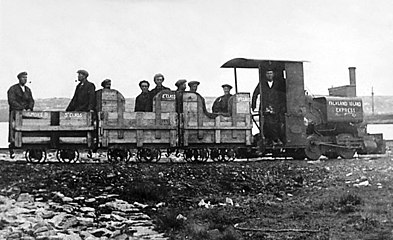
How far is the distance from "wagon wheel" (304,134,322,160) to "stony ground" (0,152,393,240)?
329 cm

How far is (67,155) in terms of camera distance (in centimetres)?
1103

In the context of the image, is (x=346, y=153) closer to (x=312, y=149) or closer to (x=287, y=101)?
(x=312, y=149)

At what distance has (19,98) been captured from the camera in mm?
10711

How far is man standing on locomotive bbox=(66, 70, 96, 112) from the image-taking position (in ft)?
36.6

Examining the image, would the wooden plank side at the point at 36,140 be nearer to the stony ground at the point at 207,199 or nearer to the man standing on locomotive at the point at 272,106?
the stony ground at the point at 207,199

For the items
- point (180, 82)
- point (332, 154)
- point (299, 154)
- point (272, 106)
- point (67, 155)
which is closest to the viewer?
point (67, 155)

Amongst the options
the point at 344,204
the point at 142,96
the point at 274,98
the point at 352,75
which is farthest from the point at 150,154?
the point at 352,75

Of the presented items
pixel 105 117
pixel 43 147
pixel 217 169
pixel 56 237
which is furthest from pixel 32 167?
pixel 56 237

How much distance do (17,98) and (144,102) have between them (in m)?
2.86

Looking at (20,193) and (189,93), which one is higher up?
(189,93)

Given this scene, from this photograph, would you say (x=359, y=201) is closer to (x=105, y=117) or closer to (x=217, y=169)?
(x=217, y=169)

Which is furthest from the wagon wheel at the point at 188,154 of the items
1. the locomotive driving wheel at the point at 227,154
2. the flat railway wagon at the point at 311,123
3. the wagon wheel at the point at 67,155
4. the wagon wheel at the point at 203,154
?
the wagon wheel at the point at 67,155

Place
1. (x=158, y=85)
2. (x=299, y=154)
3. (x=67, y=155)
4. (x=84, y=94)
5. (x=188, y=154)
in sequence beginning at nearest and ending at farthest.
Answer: (x=67, y=155), (x=84, y=94), (x=158, y=85), (x=188, y=154), (x=299, y=154)

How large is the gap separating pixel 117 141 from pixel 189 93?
6.70 feet
